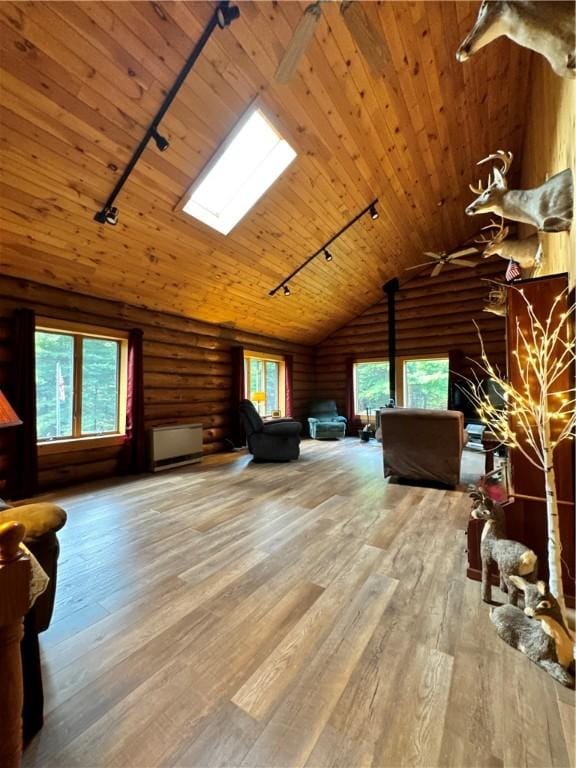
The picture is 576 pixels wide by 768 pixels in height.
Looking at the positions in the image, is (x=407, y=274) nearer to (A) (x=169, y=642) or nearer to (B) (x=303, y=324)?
(B) (x=303, y=324)

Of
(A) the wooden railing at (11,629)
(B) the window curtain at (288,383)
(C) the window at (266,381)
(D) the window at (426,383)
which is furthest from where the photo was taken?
(B) the window curtain at (288,383)

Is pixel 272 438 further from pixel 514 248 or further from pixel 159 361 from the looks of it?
pixel 514 248

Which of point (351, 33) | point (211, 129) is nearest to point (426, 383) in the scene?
point (211, 129)

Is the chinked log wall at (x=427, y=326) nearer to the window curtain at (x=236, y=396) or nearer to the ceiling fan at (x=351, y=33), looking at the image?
the window curtain at (x=236, y=396)

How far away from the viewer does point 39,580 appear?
0.87 m

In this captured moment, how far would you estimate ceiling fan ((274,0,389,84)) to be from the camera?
147 cm

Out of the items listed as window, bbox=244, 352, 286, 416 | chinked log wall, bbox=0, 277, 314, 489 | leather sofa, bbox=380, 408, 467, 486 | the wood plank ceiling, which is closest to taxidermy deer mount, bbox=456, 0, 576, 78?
the wood plank ceiling

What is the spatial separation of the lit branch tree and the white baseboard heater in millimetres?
4256

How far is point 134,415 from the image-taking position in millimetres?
4562

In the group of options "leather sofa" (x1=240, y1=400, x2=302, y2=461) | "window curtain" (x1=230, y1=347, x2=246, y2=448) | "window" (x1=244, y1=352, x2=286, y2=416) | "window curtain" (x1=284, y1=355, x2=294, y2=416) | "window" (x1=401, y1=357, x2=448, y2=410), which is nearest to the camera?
"leather sofa" (x1=240, y1=400, x2=302, y2=461)

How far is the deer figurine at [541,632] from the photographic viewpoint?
1281 millimetres

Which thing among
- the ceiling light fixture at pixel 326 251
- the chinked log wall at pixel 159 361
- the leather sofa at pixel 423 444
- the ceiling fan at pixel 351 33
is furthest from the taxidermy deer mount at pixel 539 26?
the chinked log wall at pixel 159 361

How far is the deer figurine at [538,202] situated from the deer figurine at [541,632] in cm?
160

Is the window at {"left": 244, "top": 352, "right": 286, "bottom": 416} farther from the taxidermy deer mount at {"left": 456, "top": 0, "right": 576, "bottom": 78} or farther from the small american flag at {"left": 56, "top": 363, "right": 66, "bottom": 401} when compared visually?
the taxidermy deer mount at {"left": 456, "top": 0, "right": 576, "bottom": 78}
